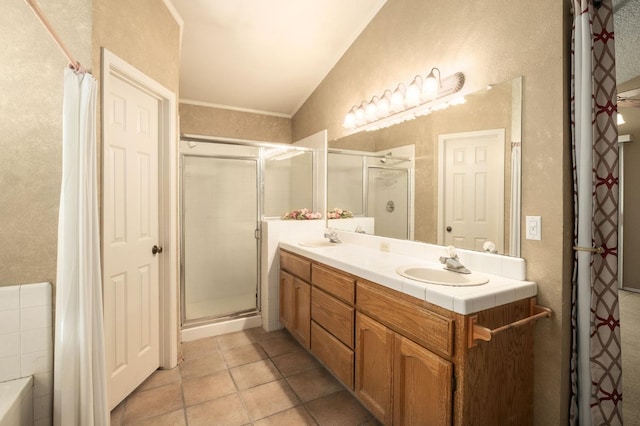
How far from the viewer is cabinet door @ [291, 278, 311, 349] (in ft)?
7.75

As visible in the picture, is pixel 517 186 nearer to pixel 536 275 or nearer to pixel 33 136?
pixel 536 275

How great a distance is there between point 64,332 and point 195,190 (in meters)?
1.92

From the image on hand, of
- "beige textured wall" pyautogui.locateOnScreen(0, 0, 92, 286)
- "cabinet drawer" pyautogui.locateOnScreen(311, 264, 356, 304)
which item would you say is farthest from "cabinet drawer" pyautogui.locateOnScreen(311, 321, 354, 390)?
"beige textured wall" pyautogui.locateOnScreen(0, 0, 92, 286)

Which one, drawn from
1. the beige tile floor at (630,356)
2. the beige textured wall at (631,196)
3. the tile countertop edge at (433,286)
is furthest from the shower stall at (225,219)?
the beige tile floor at (630,356)

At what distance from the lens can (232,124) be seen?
3.82 m

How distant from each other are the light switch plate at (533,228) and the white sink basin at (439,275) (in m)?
0.29

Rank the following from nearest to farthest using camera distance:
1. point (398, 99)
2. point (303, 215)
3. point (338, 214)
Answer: point (398, 99) → point (338, 214) → point (303, 215)

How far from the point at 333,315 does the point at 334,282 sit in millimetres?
219

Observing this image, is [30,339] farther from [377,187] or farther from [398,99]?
[398,99]

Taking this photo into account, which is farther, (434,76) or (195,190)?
(195,190)

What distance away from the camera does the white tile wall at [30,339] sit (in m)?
1.36

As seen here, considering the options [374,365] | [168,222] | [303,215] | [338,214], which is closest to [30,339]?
[168,222]

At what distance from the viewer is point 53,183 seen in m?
1.42

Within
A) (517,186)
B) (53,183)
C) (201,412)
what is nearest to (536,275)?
(517,186)
